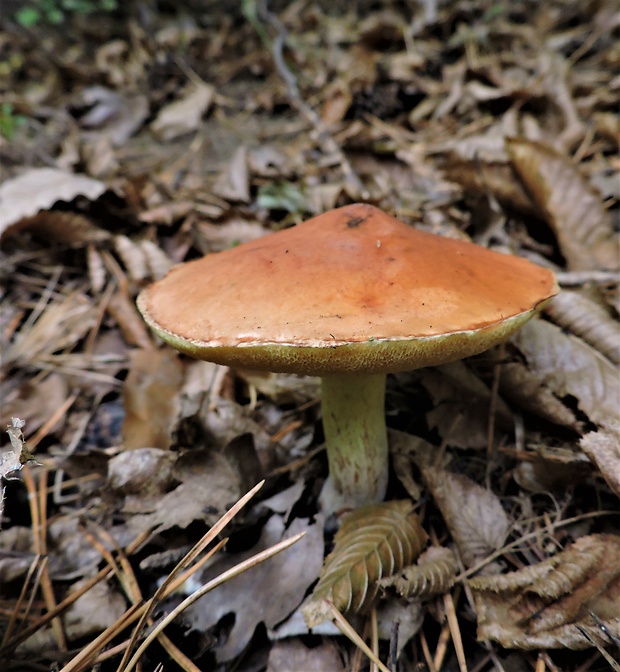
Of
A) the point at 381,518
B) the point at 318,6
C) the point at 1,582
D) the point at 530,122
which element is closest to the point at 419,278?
the point at 381,518

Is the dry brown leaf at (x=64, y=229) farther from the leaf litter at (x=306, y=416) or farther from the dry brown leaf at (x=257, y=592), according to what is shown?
the dry brown leaf at (x=257, y=592)

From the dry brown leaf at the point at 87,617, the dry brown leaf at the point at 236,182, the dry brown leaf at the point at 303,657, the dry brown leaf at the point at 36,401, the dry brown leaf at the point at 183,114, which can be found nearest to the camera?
the dry brown leaf at the point at 303,657

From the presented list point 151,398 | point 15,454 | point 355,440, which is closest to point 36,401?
point 151,398

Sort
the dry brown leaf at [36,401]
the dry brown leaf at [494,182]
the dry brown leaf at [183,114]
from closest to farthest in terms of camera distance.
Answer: the dry brown leaf at [36,401] → the dry brown leaf at [494,182] → the dry brown leaf at [183,114]

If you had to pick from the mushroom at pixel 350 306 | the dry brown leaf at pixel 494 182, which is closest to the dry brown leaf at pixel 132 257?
the mushroom at pixel 350 306

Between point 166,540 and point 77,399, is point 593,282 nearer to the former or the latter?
point 166,540

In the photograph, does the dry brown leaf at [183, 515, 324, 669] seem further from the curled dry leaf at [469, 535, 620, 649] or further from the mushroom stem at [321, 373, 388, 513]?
the curled dry leaf at [469, 535, 620, 649]
